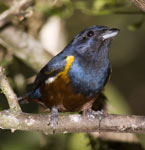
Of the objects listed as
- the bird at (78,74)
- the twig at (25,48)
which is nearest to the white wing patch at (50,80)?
the bird at (78,74)

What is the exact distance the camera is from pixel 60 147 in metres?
5.70

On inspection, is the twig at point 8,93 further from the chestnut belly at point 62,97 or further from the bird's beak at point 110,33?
the bird's beak at point 110,33

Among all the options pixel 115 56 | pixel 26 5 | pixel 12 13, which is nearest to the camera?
pixel 12 13

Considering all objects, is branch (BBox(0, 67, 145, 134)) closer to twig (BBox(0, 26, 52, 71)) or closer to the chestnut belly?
the chestnut belly

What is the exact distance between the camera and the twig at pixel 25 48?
19.7ft

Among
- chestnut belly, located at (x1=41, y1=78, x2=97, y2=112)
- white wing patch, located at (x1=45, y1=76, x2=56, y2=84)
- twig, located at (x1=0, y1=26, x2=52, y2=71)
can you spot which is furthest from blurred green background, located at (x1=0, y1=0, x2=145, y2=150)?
white wing patch, located at (x1=45, y1=76, x2=56, y2=84)

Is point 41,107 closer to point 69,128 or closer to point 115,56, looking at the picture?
point 69,128

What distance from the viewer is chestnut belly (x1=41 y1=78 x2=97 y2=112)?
4758 mm

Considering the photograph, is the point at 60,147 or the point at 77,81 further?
the point at 60,147

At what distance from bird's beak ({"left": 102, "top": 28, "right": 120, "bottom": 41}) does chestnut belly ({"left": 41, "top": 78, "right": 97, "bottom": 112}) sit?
2.52 feet

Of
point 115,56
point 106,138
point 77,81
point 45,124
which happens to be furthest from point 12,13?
point 115,56

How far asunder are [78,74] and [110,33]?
629mm

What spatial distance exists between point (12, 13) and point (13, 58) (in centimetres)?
125

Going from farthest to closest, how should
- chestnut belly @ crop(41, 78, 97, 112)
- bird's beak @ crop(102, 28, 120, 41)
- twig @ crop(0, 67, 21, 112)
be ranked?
bird's beak @ crop(102, 28, 120, 41) < chestnut belly @ crop(41, 78, 97, 112) < twig @ crop(0, 67, 21, 112)
